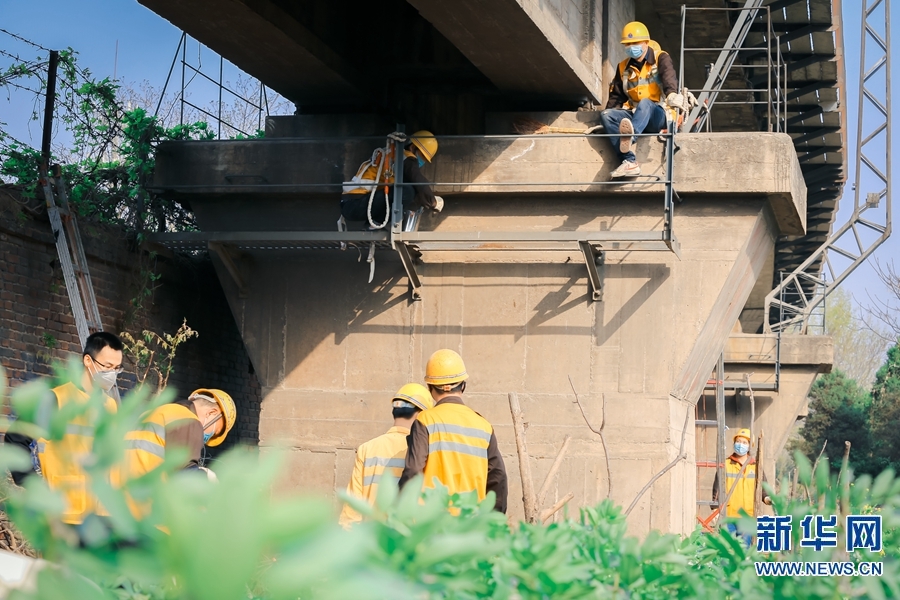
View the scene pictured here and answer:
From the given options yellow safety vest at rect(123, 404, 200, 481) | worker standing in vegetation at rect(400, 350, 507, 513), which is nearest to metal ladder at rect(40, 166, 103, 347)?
worker standing in vegetation at rect(400, 350, 507, 513)

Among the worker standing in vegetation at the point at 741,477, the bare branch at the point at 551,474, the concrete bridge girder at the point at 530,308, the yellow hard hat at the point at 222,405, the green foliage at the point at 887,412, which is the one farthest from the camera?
the green foliage at the point at 887,412

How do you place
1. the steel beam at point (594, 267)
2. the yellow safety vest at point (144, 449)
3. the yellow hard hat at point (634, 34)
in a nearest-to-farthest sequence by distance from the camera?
the yellow safety vest at point (144, 449), the steel beam at point (594, 267), the yellow hard hat at point (634, 34)

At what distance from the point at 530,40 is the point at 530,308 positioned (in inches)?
108

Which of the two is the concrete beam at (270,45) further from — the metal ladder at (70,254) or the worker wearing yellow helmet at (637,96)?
the worker wearing yellow helmet at (637,96)

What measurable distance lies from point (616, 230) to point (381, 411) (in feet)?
9.94

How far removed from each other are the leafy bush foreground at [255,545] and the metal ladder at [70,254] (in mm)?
8832

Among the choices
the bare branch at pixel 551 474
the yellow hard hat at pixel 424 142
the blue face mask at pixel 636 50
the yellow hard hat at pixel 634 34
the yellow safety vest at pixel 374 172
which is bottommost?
the bare branch at pixel 551 474

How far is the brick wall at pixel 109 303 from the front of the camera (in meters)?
10.1

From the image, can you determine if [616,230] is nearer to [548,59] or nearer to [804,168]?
[548,59]

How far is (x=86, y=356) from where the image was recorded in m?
5.90

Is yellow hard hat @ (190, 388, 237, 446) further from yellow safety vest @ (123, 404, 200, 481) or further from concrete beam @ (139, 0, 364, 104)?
concrete beam @ (139, 0, 364, 104)

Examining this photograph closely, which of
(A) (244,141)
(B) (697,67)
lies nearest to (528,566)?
(A) (244,141)

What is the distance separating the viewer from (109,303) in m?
11.7

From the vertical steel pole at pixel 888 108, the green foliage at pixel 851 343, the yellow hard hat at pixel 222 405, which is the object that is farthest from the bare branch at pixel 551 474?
the green foliage at pixel 851 343
